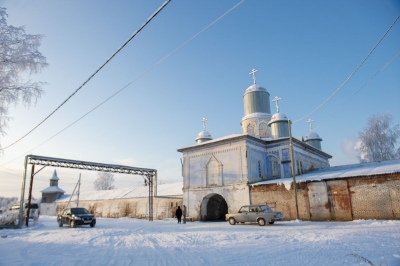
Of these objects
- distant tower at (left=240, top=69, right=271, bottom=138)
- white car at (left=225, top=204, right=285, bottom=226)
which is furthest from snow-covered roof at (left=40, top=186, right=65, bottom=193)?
white car at (left=225, top=204, right=285, bottom=226)

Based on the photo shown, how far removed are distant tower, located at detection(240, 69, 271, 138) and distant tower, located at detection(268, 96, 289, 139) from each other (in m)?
0.81

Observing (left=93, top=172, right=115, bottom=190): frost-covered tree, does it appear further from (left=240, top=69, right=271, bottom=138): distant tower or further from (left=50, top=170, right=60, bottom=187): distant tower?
(left=240, top=69, right=271, bottom=138): distant tower

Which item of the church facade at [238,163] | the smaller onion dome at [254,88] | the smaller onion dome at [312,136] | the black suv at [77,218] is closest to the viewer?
the black suv at [77,218]

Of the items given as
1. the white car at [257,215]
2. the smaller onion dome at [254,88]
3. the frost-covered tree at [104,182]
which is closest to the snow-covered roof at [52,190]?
the frost-covered tree at [104,182]

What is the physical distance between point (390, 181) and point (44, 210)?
61.5 metres

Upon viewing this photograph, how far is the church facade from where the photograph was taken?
2528 cm

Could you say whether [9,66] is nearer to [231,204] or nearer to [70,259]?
[70,259]

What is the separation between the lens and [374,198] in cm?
1888

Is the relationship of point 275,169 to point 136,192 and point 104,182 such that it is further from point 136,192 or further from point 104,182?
point 104,182

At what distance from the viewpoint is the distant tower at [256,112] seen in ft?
105

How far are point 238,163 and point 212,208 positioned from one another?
21.1 ft

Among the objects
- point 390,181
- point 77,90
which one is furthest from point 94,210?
point 390,181

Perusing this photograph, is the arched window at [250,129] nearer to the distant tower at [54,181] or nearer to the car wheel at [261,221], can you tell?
the car wheel at [261,221]

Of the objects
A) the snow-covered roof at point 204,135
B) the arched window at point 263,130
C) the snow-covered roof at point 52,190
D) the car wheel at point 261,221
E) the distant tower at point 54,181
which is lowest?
the car wheel at point 261,221
